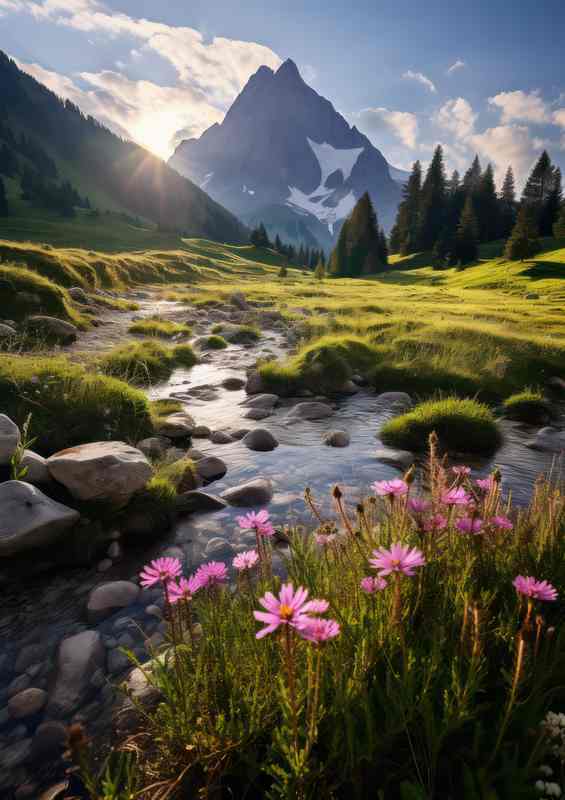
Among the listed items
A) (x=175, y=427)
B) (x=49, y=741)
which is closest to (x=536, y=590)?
(x=49, y=741)

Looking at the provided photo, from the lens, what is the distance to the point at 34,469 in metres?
4.92

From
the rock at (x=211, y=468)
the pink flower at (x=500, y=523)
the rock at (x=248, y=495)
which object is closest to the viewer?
the pink flower at (x=500, y=523)

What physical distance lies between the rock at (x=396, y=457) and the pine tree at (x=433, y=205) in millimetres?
87579

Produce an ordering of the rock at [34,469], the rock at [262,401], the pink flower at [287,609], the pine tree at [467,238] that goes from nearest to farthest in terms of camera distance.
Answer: the pink flower at [287,609] → the rock at [34,469] → the rock at [262,401] → the pine tree at [467,238]

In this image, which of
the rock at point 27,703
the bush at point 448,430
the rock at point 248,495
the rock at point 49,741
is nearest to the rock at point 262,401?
the bush at point 448,430

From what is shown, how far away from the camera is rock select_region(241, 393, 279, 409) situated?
32.8 feet

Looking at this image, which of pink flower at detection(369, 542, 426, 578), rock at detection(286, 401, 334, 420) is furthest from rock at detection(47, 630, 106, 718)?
rock at detection(286, 401, 334, 420)

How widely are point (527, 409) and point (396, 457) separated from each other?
4.53m

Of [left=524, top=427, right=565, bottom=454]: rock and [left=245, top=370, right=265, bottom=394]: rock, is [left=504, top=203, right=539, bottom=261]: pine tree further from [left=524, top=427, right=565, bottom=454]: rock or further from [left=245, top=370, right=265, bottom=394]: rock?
[left=245, top=370, right=265, bottom=394]: rock

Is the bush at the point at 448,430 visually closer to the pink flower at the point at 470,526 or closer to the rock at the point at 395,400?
the rock at the point at 395,400

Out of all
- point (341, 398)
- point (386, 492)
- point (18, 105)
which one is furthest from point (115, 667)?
point (18, 105)

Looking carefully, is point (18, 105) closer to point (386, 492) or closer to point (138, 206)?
point (138, 206)

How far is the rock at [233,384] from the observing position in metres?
11.4

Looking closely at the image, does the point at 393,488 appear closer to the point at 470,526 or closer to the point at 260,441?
the point at 470,526
